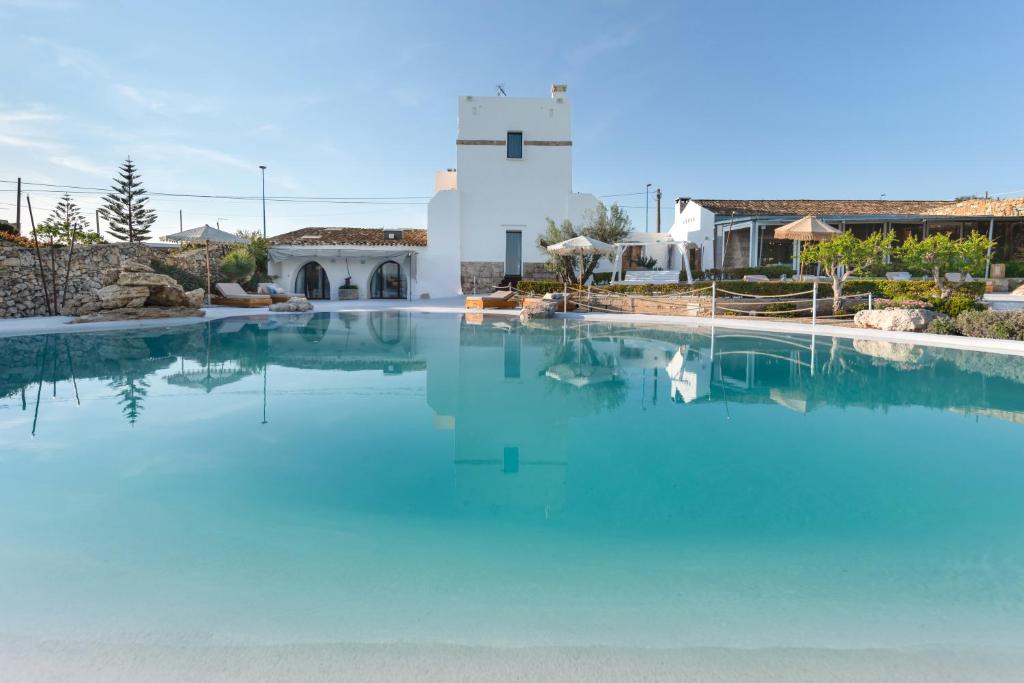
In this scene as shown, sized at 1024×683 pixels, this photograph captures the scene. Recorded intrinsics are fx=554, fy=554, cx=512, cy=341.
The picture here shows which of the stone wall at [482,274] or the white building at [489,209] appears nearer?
the white building at [489,209]

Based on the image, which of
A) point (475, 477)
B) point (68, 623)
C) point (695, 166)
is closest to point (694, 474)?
point (475, 477)

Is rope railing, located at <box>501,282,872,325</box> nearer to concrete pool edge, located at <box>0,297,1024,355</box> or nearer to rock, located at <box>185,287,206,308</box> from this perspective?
concrete pool edge, located at <box>0,297,1024,355</box>

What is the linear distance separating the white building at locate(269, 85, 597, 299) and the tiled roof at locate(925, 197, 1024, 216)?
699 inches

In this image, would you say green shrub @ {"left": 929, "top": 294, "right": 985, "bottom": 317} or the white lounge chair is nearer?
green shrub @ {"left": 929, "top": 294, "right": 985, "bottom": 317}

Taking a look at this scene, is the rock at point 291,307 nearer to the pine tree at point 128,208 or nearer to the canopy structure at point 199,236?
the canopy structure at point 199,236

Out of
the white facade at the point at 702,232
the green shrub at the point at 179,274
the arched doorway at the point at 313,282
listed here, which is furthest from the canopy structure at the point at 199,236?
the white facade at the point at 702,232

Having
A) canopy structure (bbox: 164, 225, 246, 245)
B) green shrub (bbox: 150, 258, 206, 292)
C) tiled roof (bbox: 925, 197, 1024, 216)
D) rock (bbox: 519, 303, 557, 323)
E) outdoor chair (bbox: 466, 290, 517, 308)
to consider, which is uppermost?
tiled roof (bbox: 925, 197, 1024, 216)

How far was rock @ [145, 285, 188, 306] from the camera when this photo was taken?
17866 mm

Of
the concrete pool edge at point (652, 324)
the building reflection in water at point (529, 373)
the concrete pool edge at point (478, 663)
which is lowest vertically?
the concrete pool edge at point (478, 663)

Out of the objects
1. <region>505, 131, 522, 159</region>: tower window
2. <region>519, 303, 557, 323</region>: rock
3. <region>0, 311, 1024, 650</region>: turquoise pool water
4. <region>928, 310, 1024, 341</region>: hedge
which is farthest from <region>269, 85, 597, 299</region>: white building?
<region>0, 311, 1024, 650</region>: turquoise pool water

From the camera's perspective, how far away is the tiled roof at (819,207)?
27219mm

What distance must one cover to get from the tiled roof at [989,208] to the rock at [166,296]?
3300cm

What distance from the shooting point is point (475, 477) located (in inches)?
191

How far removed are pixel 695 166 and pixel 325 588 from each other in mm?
37265
